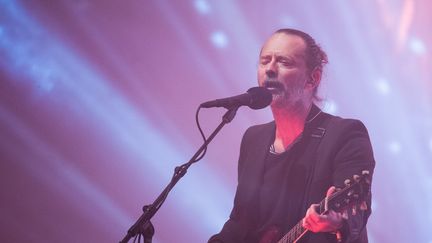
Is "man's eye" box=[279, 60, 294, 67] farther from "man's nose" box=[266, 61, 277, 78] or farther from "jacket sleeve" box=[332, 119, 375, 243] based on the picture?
"jacket sleeve" box=[332, 119, 375, 243]

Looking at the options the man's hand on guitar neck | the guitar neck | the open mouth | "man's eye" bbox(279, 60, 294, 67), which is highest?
"man's eye" bbox(279, 60, 294, 67)

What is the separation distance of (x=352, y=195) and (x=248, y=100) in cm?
60

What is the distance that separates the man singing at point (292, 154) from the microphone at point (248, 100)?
356 mm

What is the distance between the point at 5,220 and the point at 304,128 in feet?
8.82

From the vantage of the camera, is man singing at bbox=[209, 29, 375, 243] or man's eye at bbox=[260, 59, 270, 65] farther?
man's eye at bbox=[260, 59, 270, 65]

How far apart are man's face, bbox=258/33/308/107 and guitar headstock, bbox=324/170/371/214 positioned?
2.68ft

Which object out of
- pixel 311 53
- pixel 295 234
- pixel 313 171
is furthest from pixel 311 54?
pixel 295 234

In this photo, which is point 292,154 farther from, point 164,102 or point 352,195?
point 164,102

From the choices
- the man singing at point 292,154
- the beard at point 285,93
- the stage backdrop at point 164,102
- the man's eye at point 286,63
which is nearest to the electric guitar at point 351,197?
the man singing at point 292,154

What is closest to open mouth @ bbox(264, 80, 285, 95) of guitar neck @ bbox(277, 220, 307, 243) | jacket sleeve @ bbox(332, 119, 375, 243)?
jacket sleeve @ bbox(332, 119, 375, 243)

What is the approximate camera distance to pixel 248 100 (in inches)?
85.0

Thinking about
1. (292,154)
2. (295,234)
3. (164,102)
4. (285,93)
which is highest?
(285,93)

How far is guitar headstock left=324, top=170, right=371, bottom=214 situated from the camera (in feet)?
6.10

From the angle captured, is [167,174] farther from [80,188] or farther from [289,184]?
[289,184]
